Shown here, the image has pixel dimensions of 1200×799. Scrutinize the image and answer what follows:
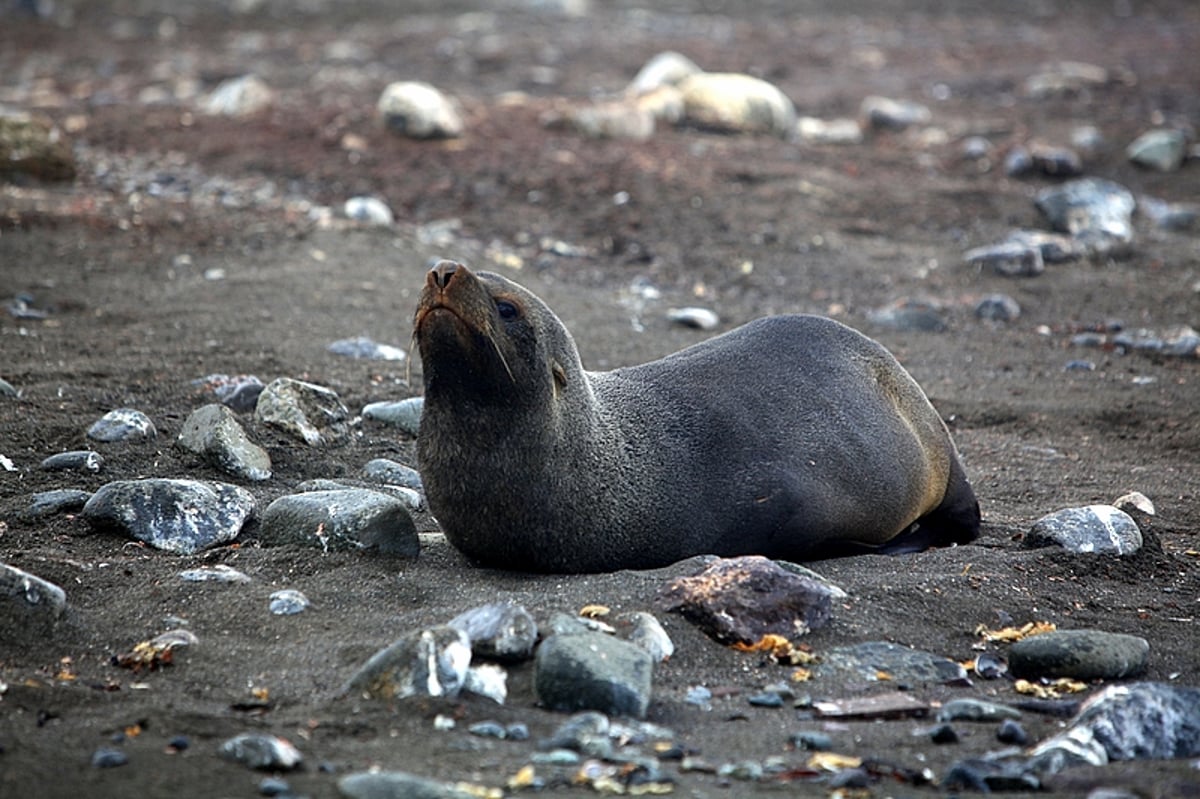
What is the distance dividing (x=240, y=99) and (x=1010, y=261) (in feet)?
23.1

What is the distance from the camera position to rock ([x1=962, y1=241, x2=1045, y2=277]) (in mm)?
10281

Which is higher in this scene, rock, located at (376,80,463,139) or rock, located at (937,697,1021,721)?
rock, located at (376,80,463,139)

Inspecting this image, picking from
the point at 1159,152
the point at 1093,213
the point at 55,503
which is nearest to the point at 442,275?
the point at 55,503

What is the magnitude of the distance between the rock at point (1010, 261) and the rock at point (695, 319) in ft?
7.28

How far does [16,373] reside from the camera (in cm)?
693

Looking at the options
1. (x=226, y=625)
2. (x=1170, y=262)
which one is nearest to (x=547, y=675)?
(x=226, y=625)

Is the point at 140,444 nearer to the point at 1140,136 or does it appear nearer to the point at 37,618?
the point at 37,618

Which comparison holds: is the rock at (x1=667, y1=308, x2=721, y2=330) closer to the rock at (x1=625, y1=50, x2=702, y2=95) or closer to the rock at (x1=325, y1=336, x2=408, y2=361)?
the rock at (x1=325, y1=336, x2=408, y2=361)

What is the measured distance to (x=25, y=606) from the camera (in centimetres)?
409

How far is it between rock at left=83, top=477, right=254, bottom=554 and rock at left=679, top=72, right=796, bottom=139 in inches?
339

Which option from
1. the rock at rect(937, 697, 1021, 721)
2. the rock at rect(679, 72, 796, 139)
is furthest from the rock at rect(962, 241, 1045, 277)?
the rock at rect(937, 697, 1021, 721)

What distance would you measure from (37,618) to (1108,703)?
9.14 ft

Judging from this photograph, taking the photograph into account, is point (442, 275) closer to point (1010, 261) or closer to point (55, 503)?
point (55, 503)

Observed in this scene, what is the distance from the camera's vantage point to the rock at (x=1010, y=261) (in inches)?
405
